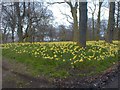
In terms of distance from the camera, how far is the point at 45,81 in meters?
7.38

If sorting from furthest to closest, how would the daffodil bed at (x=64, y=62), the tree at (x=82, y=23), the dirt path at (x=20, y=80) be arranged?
the tree at (x=82, y=23) < the daffodil bed at (x=64, y=62) < the dirt path at (x=20, y=80)

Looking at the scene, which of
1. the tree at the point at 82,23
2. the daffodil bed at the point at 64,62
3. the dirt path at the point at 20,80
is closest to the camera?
the dirt path at the point at 20,80

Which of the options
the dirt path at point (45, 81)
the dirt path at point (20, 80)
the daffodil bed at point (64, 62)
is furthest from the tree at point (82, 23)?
the dirt path at point (20, 80)

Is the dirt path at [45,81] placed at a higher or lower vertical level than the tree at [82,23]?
lower

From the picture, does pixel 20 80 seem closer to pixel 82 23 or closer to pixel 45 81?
pixel 45 81

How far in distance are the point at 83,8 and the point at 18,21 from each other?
14.6m

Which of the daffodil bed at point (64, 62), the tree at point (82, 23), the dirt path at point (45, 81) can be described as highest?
the tree at point (82, 23)

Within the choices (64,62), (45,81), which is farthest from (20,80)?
(64,62)

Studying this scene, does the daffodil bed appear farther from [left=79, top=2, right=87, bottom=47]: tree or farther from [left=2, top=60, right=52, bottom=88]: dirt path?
[left=79, top=2, right=87, bottom=47]: tree

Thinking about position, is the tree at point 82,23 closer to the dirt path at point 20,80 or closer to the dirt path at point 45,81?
the dirt path at point 45,81

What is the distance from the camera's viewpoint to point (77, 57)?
952cm

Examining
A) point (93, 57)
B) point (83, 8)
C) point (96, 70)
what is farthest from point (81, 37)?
point (96, 70)

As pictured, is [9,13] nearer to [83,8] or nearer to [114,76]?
[83,8]

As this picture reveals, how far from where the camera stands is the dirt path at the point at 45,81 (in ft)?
23.7
